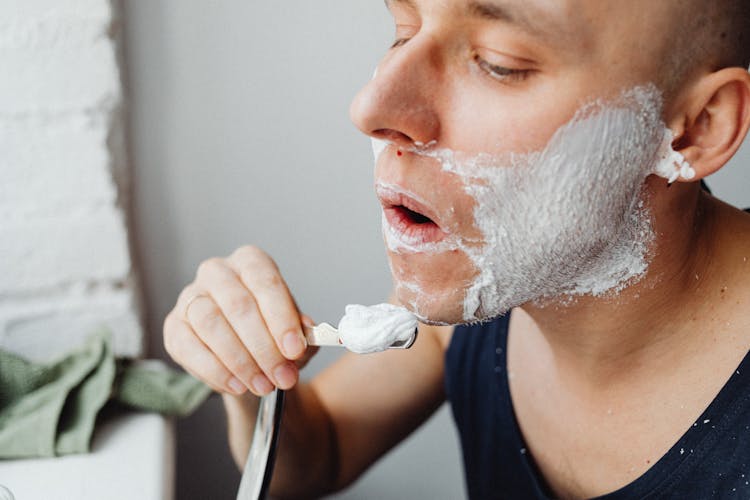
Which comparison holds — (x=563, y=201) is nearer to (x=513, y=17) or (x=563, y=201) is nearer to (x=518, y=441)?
(x=513, y=17)

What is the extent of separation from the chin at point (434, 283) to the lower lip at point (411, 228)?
0.01 metres

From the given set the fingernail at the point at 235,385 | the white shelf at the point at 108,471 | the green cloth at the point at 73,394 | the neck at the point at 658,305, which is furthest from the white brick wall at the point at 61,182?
the neck at the point at 658,305

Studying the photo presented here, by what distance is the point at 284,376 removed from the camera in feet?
2.44

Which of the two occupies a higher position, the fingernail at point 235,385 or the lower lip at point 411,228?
the lower lip at point 411,228

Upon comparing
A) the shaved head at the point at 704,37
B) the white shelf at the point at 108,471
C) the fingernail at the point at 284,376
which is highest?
the shaved head at the point at 704,37

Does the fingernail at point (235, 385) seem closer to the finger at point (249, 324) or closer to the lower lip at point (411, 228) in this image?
the finger at point (249, 324)

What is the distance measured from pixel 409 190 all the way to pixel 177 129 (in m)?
0.46

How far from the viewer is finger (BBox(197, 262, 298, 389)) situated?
2.45ft

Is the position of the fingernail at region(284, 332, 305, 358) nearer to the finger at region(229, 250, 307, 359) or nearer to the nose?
the finger at region(229, 250, 307, 359)

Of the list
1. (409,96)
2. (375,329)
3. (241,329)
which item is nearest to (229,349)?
(241,329)

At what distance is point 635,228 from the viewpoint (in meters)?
0.72

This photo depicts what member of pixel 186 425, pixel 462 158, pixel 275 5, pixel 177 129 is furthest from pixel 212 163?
pixel 462 158

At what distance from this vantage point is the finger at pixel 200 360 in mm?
773

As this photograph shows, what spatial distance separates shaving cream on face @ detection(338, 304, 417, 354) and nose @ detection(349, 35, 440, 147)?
15 centimetres
